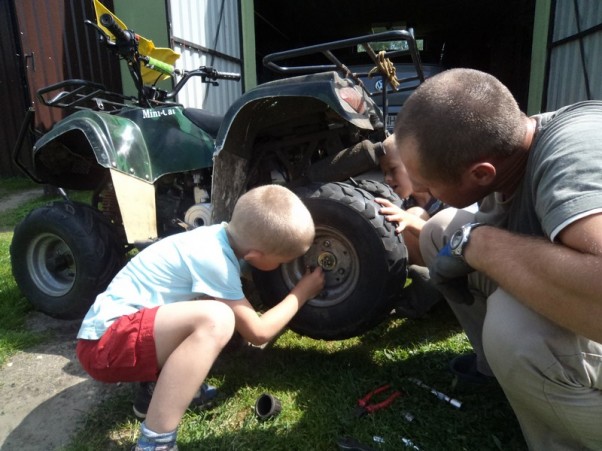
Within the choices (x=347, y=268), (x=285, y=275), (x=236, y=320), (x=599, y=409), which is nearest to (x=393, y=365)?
(x=347, y=268)

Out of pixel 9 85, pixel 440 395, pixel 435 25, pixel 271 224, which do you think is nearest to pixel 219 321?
pixel 271 224

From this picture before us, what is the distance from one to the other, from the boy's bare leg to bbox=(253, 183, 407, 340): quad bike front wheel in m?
0.57

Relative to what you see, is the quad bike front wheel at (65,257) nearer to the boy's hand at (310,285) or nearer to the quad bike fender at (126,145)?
the quad bike fender at (126,145)

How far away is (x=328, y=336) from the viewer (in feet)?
6.78

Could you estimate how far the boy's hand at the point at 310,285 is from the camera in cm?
196

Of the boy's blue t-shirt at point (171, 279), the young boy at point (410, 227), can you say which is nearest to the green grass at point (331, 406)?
the young boy at point (410, 227)

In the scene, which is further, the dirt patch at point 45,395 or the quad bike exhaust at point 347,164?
the quad bike exhaust at point 347,164

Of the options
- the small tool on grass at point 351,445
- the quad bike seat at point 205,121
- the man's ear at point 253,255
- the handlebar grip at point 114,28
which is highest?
the handlebar grip at point 114,28

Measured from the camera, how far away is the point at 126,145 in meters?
2.63

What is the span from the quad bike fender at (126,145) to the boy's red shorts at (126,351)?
1149 millimetres

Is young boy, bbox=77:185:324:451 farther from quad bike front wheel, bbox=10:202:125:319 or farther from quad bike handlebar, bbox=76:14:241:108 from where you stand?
quad bike handlebar, bbox=76:14:241:108

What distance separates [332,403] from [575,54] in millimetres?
6712

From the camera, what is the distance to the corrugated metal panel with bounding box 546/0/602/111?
6.20 m

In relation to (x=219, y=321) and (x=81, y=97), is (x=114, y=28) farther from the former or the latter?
(x=219, y=321)
